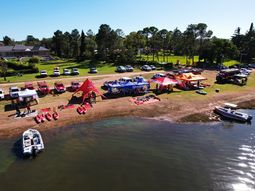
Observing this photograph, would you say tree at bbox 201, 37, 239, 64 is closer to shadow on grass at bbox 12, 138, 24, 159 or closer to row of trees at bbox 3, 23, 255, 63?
row of trees at bbox 3, 23, 255, 63

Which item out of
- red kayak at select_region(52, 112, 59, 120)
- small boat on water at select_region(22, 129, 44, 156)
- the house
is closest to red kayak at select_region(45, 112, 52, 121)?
red kayak at select_region(52, 112, 59, 120)

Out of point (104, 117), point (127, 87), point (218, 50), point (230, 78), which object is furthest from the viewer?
point (218, 50)

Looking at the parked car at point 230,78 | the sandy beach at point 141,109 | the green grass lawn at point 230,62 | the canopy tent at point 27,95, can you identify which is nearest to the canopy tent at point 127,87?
the sandy beach at point 141,109

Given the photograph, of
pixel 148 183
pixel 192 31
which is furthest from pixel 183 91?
pixel 192 31

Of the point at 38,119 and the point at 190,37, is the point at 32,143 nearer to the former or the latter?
the point at 38,119

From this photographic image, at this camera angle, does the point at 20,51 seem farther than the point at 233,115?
Yes

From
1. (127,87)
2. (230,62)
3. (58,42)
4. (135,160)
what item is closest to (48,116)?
(135,160)
